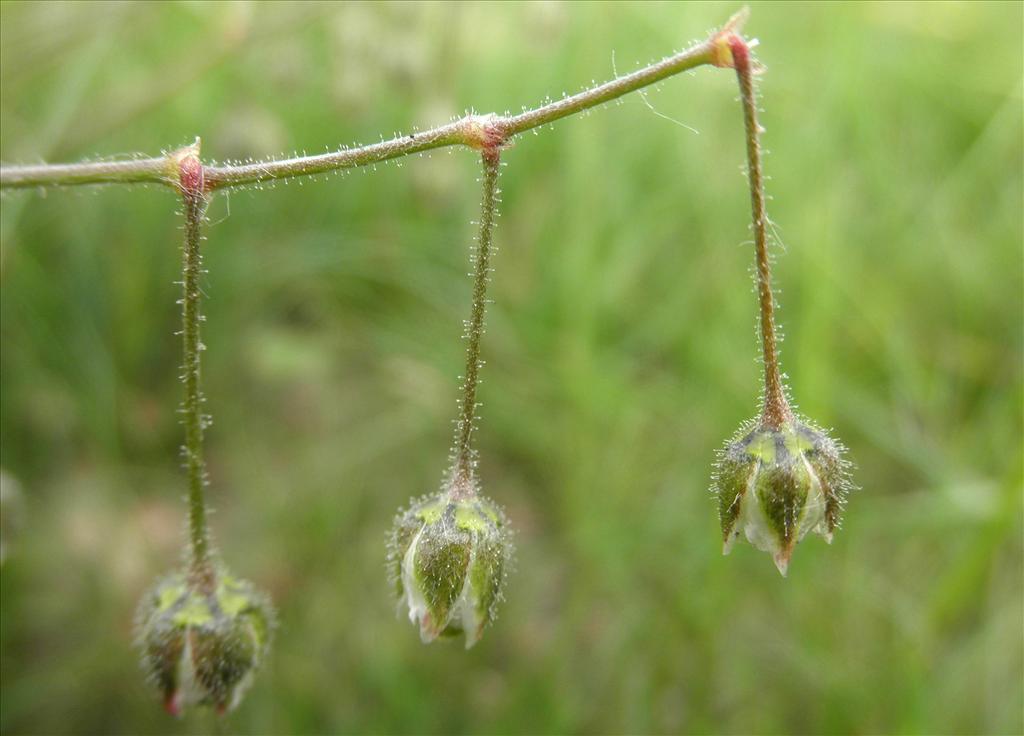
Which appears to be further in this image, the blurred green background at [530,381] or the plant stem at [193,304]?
the blurred green background at [530,381]

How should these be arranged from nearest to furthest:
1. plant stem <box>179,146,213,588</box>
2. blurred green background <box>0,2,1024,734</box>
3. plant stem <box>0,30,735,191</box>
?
plant stem <box>0,30,735,191</box>, plant stem <box>179,146,213,588</box>, blurred green background <box>0,2,1024,734</box>

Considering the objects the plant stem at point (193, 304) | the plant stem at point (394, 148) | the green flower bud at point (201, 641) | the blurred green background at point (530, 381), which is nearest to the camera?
the plant stem at point (394, 148)

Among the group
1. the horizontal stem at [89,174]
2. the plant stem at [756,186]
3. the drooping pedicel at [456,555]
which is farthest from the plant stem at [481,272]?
the horizontal stem at [89,174]

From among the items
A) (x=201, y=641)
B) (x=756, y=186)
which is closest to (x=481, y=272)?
(x=756, y=186)

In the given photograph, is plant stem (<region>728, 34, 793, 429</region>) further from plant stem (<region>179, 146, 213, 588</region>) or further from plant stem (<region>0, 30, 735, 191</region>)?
plant stem (<region>179, 146, 213, 588</region>)

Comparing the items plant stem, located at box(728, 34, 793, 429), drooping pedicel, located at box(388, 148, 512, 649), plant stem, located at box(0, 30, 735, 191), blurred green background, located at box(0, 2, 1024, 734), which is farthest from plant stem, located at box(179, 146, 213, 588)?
plant stem, located at box(728, 34, 793, 429)

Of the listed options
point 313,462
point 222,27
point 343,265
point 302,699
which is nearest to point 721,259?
point 343,265

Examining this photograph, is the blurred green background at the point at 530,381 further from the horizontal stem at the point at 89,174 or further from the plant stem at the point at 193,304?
the horizontal stem at the point at 89,174
